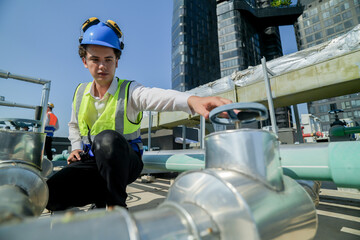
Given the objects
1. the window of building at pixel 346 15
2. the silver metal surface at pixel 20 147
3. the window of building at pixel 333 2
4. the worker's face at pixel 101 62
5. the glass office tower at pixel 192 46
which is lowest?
the silver metal surface at pixel 20 147

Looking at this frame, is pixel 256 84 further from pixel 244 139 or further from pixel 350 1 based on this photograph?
pixel 350 1

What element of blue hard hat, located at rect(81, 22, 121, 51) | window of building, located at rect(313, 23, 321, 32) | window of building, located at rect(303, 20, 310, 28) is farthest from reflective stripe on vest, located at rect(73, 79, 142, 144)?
window of building, located at rect(303, 20, 310, 28)

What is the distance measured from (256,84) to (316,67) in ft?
3.22

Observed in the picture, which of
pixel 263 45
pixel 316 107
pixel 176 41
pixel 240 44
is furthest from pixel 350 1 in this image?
pixel 176 41

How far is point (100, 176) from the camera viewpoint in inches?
48.7

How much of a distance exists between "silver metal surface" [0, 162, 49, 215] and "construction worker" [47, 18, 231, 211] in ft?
0.86

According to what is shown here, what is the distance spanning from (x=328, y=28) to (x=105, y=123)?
43394 mm

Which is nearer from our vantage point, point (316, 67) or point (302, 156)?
point (302, 156)

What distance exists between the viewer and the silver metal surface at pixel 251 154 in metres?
0.51

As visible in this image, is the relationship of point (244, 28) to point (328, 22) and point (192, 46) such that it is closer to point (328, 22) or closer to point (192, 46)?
point (192, 46)

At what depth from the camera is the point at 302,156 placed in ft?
2.87

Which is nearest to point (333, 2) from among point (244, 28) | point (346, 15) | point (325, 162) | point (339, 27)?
point (346, 15)

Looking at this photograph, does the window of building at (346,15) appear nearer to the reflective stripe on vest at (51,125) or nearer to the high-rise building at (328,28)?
the high-rise building at (328,28)

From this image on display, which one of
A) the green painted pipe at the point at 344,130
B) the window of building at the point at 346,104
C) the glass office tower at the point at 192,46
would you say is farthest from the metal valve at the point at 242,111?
the window of building at the point at 346,104
